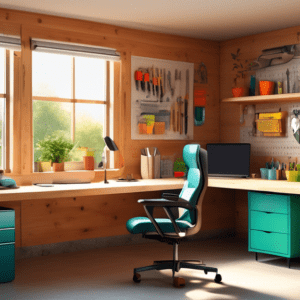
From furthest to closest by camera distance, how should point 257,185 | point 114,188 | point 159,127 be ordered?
point 159,127, point 257,185, point 114,188

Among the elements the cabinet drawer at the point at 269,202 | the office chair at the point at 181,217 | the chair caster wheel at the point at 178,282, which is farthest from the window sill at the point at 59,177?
the cabinet drawer at the point at 269,202

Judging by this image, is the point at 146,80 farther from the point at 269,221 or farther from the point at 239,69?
the point at 269,221

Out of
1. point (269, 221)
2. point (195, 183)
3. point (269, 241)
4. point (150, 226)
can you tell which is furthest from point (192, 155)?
point (269, 241)

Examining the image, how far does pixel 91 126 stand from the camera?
5324mm

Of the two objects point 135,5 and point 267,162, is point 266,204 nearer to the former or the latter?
point 267,162

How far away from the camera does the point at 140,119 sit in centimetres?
554

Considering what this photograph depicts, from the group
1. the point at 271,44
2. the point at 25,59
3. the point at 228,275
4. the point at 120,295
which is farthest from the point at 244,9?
the point at 120,295

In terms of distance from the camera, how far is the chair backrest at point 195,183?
3887 millimetres

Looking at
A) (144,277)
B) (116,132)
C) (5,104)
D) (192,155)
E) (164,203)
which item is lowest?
(144,277)

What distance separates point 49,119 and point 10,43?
86cm

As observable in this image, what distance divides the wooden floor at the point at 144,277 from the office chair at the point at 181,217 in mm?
153

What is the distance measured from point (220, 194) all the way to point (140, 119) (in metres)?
1.49

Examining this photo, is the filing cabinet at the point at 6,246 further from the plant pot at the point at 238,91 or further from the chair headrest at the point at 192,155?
the plant pot at the point at 238,91

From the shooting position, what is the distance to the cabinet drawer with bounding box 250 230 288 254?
4527 millimetres
